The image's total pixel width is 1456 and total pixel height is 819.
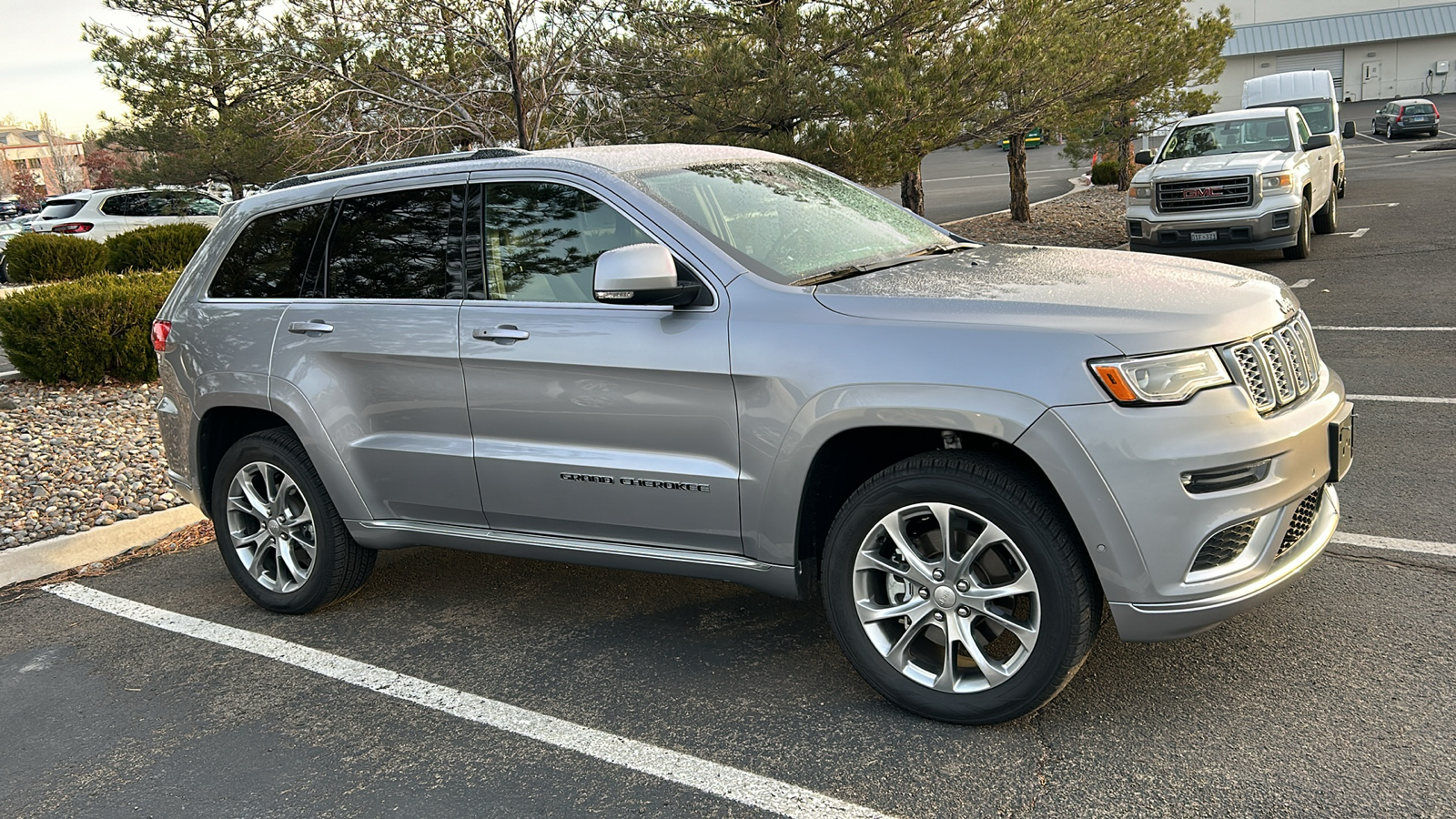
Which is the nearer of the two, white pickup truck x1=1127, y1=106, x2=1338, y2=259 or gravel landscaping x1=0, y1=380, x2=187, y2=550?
gravel landscaping x1=0, y1=380, x2=187, y2=550

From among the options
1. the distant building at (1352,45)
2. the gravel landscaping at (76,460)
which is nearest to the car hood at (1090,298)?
the gravel landscaping at (76,460)

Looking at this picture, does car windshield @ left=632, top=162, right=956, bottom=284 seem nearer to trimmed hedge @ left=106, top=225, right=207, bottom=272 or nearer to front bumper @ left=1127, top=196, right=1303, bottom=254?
front bumper @ left=1127, top=196, right=1303, bottom=254

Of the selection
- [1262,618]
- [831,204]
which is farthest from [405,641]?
[1262,618]

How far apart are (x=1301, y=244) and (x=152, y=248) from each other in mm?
14619

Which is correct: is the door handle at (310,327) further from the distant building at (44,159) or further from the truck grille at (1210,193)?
the distant building at (44,159)

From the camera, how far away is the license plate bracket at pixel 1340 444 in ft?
11.3

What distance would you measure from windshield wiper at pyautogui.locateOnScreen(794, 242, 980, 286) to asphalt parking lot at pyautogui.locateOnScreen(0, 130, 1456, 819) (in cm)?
132

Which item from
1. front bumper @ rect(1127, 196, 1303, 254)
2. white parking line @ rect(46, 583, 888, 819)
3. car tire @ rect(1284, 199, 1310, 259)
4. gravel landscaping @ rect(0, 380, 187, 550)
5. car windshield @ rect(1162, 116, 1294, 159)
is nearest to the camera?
white parking line @ rect(46, 583, 888, 819)

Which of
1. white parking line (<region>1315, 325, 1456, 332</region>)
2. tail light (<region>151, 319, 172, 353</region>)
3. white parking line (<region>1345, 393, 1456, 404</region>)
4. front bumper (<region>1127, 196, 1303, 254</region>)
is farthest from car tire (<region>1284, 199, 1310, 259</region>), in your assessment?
tail light (<region>151, 319, 172, 353</region>)

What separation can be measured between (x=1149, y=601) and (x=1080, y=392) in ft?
1.98

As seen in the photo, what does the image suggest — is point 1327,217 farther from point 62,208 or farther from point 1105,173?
point 62,208

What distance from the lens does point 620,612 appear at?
4.66 m

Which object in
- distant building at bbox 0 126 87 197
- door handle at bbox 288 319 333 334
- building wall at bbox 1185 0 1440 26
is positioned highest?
distant building at bbox 0 126 87 197

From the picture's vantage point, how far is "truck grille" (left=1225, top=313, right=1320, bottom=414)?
128 inches
